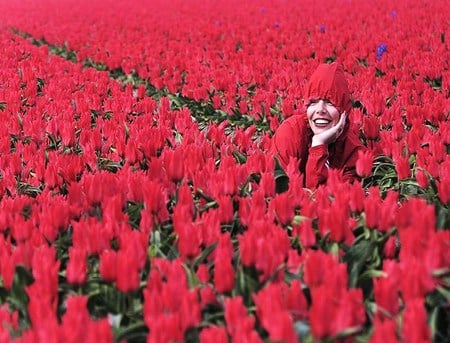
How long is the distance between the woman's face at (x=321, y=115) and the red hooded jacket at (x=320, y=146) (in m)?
0.05

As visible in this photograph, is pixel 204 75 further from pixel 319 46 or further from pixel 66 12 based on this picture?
pixel 66 12

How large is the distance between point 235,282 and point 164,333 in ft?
1.45

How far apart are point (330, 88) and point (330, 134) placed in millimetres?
283

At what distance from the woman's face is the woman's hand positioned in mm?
48

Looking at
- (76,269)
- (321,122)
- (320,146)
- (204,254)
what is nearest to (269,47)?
(321,122)

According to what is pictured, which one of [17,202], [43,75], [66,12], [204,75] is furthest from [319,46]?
[66,12]

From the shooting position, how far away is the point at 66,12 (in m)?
19.3

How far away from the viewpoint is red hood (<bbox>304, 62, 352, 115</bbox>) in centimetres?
358

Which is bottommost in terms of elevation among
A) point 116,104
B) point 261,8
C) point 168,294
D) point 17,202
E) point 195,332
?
point 195,332

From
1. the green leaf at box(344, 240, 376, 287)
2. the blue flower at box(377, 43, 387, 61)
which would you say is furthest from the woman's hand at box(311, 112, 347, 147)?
the blue flower at box(377, 43, 387, 61)

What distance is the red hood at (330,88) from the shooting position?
11.7 ft

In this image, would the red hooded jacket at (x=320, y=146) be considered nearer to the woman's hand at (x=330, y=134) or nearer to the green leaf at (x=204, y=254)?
the woman's hand at (x=330, y=134)

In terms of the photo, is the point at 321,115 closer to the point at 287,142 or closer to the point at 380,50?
the point at 287,142

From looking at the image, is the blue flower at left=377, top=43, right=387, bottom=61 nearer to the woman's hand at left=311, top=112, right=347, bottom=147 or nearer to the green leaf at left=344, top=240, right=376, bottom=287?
the woman's hand at left=311, top=112, right=347, bottom=147
